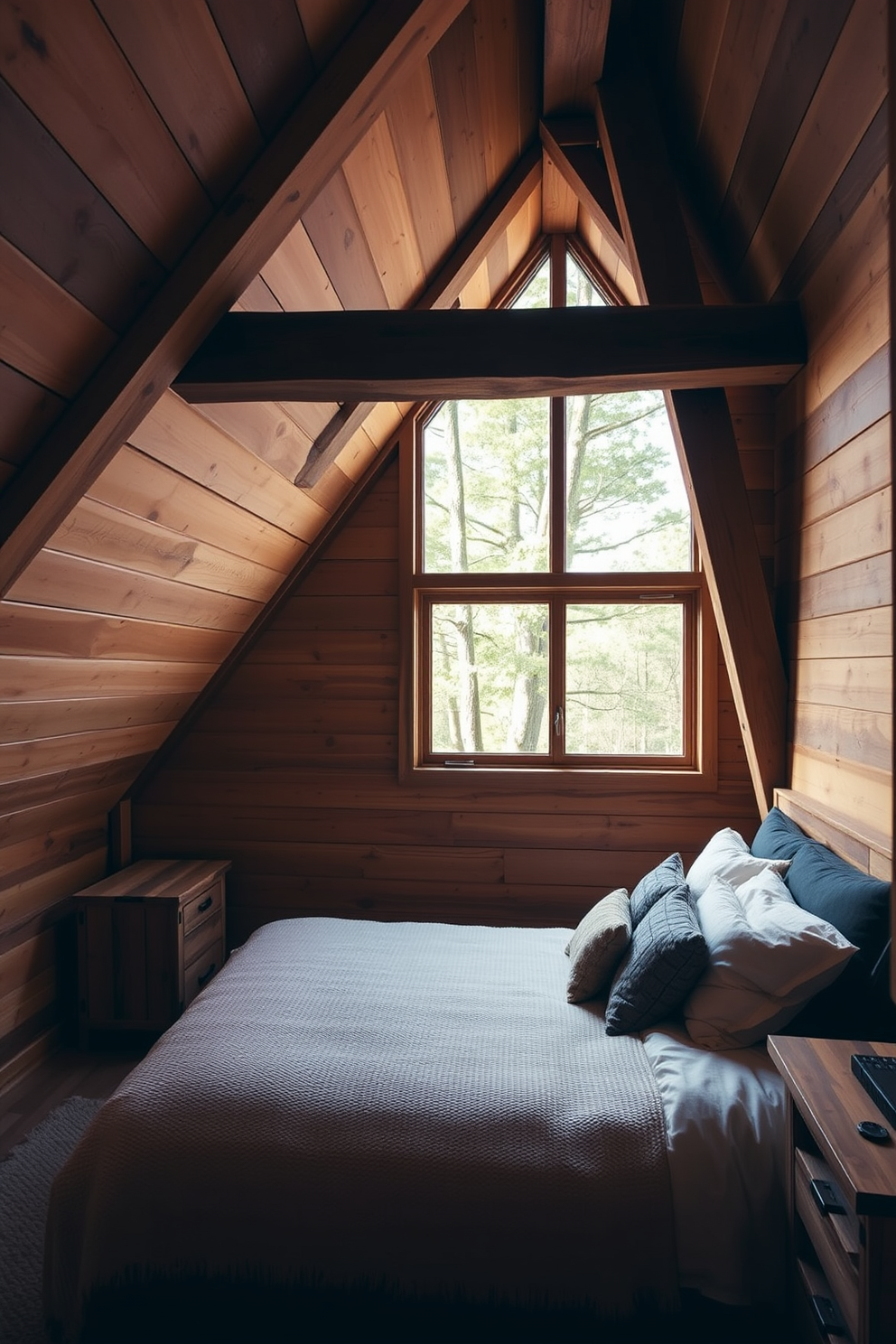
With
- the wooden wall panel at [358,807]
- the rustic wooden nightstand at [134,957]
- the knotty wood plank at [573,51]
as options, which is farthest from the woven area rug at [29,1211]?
the knotty wood plank at [573,51]

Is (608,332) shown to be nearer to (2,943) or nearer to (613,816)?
(613,816)

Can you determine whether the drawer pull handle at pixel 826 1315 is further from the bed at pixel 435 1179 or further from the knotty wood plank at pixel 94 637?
the knotty wood plank at pixel 94 637

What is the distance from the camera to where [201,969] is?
3158 mm

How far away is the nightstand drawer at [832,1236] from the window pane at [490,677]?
2.04 metres

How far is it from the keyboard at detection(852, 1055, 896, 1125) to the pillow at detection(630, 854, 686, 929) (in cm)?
78

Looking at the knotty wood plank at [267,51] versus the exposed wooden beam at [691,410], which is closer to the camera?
the knotty wood plank at [267,51]

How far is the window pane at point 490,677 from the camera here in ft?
11.2

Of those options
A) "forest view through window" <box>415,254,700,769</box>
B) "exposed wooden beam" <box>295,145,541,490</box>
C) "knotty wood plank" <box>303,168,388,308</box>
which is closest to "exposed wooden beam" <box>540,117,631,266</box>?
"exposed wooden beam" <box>295,145,541,490</box>

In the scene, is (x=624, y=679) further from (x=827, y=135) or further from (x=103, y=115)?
(x=103, y=115)

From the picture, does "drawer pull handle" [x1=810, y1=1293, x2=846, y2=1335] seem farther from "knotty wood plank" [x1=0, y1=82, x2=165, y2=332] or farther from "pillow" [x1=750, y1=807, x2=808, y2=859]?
"knotty wood plank" [x1=0, y1=82, x2=165, y2=332]

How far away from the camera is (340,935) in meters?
2.66

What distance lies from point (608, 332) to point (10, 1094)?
2.95 m

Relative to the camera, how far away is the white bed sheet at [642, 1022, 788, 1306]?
154cm

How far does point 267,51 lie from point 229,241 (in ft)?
1.08
